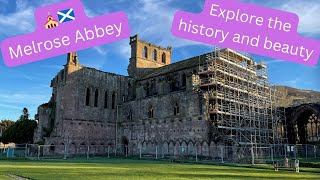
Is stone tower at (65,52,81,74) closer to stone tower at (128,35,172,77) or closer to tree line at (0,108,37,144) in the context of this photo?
stone tower at (128,35,172,77)

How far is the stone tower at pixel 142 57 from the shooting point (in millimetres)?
61938

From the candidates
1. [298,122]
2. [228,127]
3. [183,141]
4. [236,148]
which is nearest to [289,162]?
[236,148]

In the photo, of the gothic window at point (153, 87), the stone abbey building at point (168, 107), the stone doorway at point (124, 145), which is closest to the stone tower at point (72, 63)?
the stone abbey building at point (168, 107)

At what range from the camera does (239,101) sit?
42062 mm

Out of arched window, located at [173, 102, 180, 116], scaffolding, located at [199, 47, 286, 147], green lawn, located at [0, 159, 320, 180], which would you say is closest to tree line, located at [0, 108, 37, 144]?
arched window, located at [173, 102, 180, 116]

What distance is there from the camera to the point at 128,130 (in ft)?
168

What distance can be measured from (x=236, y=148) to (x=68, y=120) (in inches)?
993

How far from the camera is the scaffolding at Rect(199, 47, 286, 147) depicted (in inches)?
1560

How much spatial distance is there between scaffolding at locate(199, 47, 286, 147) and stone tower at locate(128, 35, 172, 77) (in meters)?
20.4

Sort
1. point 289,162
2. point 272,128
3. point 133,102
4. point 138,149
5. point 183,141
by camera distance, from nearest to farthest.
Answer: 1. point 289,162
2. point 183,141
3. point 272,128
4. point 138,149
5. point 133,102

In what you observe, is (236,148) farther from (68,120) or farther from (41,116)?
(41,116)

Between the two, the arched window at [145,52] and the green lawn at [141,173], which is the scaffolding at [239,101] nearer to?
the green lawn at [141,173]

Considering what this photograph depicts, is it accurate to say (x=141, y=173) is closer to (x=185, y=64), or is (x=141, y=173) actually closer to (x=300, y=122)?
(x=185, y=64)

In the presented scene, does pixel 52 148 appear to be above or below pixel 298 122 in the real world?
below
